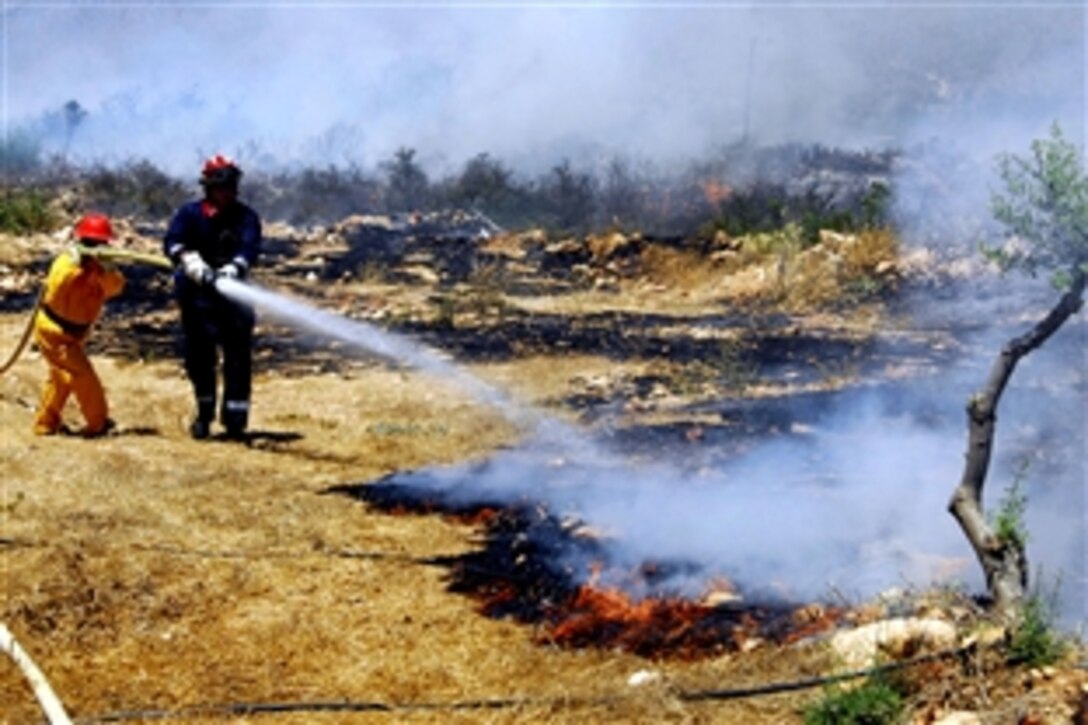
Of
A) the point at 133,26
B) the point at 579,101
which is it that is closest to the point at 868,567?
the point at 579,101

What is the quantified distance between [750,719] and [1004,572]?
1.08 m

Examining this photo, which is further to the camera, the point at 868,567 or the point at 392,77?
the point at 392,77

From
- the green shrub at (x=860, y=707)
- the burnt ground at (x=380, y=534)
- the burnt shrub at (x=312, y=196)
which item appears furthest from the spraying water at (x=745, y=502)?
the burnt shrub at (x=312, y=196)

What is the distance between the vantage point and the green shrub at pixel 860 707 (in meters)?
3.40

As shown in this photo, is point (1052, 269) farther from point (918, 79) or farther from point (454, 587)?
point (918, 79)

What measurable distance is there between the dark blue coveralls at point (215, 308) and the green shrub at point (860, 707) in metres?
5.05

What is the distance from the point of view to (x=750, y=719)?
143 inches

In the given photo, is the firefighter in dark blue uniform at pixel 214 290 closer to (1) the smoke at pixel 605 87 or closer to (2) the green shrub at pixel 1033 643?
(2) the green shrub at pixel 1033 643

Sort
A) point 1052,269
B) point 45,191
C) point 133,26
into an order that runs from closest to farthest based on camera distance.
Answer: point 1052,269 < point 45,191 < point 133,26

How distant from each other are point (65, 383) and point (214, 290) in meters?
1.12

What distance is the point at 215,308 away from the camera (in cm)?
750

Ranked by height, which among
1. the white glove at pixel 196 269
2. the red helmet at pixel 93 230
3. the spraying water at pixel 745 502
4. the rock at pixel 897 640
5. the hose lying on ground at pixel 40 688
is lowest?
the spraying water at pixel 745 502

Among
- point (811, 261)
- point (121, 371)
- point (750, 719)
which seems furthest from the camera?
point (811, 261)

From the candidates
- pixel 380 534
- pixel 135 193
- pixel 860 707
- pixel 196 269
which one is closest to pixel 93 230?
Result: pixel 196 269
